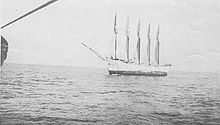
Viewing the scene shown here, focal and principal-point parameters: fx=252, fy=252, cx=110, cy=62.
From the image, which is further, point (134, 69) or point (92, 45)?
point (134, 69)

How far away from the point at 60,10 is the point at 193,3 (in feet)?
7.44

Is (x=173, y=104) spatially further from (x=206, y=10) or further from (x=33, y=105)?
(x=33, y=105)

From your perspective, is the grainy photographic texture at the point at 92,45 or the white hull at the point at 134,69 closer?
the grainy photographic texture at the point at 92,45

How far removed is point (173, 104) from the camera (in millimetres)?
4355

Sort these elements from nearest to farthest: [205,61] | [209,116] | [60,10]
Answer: [209,116]
[60,10]
[205,61]

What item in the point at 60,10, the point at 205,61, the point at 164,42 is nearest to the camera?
the point at 60,10

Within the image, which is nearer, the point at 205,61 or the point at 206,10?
the point at 206,10

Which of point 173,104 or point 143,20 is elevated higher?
point 143,20

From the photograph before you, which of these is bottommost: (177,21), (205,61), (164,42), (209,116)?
(209,116)

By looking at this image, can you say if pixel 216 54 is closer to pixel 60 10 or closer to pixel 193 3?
pixel 193 3

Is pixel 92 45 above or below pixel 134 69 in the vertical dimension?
above

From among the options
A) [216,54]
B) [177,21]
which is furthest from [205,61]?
[177,21]

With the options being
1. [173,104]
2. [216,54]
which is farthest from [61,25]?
[216,54]

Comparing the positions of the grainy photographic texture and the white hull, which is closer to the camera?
the grainy photographic texture
